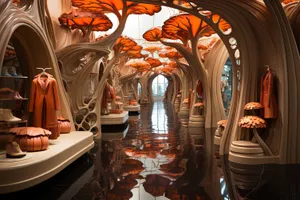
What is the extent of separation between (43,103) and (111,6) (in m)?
4.11

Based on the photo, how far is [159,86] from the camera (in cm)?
4591

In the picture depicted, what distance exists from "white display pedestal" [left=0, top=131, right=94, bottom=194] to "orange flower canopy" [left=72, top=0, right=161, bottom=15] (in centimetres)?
426

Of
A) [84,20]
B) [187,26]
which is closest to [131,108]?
[187,26]

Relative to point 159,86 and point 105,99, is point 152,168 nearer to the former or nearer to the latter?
point 105,99

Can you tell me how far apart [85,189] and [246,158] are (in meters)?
3.11

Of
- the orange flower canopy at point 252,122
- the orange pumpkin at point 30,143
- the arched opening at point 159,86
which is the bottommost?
the orange pumpkin at point 30,143

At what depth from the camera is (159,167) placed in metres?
5.68

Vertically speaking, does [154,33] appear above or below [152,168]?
above

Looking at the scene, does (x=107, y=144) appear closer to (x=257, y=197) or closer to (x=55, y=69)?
(x=55, y=69)

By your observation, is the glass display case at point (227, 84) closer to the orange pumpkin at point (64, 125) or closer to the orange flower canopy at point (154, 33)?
the orange flower canopy at point (154, 33)

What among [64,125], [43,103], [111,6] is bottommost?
[64,125]

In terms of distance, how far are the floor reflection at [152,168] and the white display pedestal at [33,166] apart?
0.80 m

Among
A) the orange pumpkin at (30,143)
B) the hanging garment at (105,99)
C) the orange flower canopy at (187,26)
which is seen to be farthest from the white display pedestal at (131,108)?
the orange pumpkin at (30,143)

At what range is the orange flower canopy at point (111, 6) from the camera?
8.14 m
